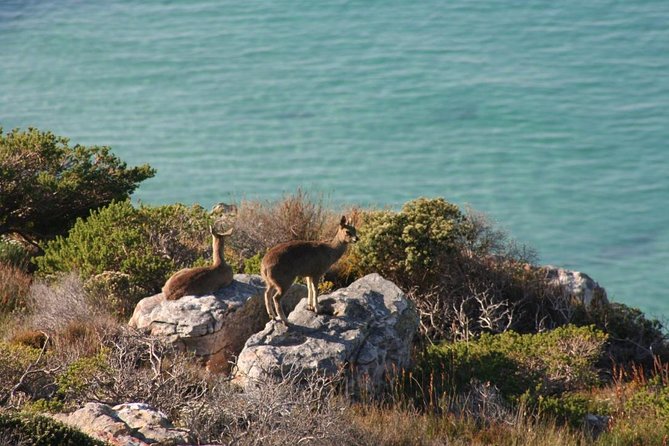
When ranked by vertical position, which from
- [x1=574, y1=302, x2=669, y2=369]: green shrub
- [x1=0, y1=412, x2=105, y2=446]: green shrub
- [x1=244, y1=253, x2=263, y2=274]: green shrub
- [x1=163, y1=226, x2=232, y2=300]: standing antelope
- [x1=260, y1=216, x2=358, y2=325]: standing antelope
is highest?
[x1=260, y1=216, x2=358, y2=325]: standing antelope

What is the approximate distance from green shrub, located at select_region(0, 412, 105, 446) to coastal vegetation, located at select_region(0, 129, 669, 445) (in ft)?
0.05

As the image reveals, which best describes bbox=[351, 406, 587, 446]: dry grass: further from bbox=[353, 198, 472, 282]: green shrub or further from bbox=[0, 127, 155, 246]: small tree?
bbox=[0, 127, 155, 246]: small tree

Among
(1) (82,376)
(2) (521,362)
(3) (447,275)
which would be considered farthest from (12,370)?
(3) (447,275)

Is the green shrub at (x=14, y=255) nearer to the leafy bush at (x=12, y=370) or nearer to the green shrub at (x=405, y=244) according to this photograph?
the leafy bush at (x=12, y=370)

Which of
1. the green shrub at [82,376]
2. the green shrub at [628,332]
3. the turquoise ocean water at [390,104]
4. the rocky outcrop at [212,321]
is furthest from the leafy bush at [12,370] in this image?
the turquoise ocean water at [390,104]

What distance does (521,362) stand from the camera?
1158 centimetres

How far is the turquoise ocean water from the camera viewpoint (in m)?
26.1

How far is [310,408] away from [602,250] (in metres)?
15.8

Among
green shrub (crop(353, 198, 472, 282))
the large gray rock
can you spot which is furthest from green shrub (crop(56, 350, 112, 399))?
green shrub (crop(353, 198, 472, 282))

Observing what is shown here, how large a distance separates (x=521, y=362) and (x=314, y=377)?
2.63 m

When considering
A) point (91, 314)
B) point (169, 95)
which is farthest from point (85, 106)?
point (91, 314)

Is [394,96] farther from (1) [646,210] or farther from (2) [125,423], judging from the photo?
(2) [125,423]

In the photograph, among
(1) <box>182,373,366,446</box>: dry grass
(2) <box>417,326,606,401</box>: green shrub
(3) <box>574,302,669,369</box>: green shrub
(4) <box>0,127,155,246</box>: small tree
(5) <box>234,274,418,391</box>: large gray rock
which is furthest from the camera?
(4) <box>0,127,155,246</box>: small tree

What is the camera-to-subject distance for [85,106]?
106 ft
